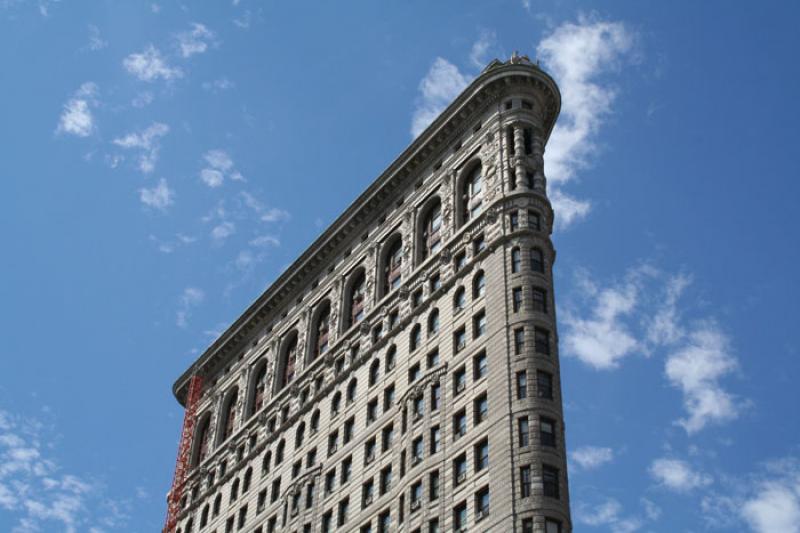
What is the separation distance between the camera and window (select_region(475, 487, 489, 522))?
73394 millimetres

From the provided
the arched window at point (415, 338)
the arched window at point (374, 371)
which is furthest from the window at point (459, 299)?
the arched window at point (374, 371)

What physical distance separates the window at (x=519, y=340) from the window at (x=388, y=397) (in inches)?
525

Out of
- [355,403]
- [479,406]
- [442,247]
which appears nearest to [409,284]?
[442,247]

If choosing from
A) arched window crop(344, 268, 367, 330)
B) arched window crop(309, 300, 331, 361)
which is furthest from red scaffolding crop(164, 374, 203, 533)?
arched window crop(344, 268, 367, 330)

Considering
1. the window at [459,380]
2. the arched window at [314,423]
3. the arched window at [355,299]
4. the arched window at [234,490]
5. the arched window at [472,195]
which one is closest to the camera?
the window at [459,380]

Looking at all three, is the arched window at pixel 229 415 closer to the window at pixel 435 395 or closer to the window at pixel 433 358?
the window at pixel 433 358

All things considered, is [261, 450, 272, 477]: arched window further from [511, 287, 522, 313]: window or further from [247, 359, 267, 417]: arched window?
[511, 287, 522, 313]: window

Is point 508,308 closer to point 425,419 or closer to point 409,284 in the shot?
point 425,419

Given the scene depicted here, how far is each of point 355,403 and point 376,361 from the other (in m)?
3.61

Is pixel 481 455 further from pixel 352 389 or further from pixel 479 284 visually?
pixel 352 389

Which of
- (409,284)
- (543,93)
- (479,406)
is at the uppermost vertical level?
(543,93)

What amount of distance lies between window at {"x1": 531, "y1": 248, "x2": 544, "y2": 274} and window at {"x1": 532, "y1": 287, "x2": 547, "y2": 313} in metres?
1.89

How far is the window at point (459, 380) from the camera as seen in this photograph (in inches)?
3261

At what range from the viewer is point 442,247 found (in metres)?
95.4
